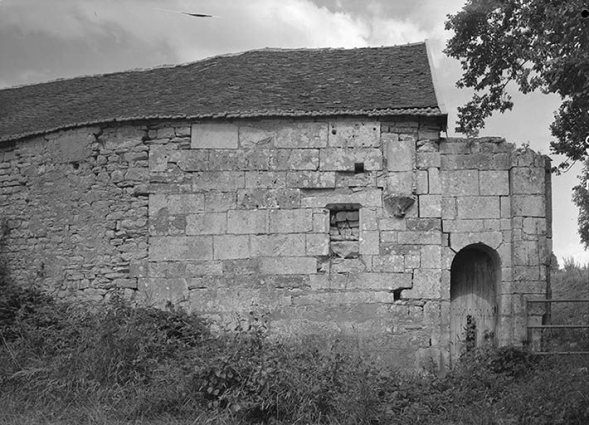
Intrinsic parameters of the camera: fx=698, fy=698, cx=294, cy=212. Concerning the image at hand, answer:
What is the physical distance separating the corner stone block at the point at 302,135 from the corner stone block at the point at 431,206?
1.68 metres

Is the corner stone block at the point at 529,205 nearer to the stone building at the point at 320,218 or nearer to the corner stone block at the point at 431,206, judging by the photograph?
the stone building at the point at 320,218

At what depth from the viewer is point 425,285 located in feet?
32.8

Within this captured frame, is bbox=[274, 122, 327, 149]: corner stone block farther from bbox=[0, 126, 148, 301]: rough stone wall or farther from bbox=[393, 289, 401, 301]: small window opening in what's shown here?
bbox=[393, 289, 401, 301]: small window opening

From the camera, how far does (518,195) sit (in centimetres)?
1019

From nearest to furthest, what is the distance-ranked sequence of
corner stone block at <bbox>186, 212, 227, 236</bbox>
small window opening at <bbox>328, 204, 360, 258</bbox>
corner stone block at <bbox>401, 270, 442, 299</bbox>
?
corner stone block at <bbox>401, 270, 442, 299</bbox>
small window opening at <bbox>328, 204, 360, 258</bbox>
corner stone block at <bbox>186, 212, 227, 236</bbox>

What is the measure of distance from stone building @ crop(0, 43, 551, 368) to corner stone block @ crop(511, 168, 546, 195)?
0.11 ft

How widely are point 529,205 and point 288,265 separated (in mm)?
3616

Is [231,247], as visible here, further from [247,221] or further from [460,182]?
[460,182]

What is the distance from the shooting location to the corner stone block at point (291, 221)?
10.2 metres

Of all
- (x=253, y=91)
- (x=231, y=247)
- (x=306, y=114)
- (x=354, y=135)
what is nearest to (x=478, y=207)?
(x=354, y=135)


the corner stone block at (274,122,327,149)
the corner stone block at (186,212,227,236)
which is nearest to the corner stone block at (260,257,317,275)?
the corner stone block at (186,212,227,236)

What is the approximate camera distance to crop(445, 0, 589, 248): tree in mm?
11500

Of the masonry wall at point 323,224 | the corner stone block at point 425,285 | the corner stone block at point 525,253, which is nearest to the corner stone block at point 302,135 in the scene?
the masonry wall at point 323,224

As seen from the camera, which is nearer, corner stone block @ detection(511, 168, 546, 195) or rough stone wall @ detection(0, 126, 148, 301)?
corner stone block @ detection(511, 168, 546, 195)
